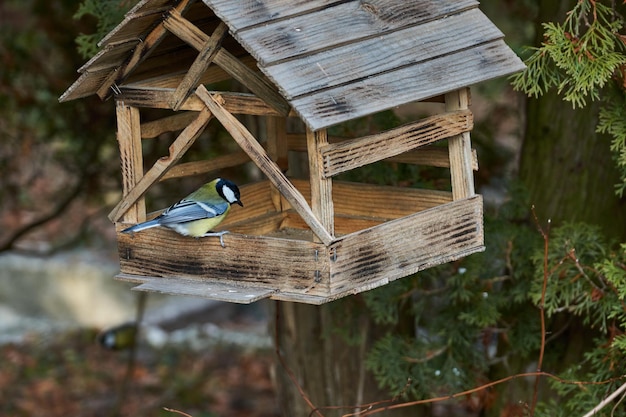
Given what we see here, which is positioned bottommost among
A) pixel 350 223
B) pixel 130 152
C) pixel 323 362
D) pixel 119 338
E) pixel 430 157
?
pixel 119 338

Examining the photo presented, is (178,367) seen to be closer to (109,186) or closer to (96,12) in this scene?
(109,186)

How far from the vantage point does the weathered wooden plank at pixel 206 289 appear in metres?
2.53

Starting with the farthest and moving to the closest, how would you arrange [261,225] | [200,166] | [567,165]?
[567,165] → [261,225] → [200,166]

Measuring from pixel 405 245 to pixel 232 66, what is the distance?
76 cm

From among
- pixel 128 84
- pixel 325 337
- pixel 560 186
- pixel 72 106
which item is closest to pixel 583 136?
pixel 560 186

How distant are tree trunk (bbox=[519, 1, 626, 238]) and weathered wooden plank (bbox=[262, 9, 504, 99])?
1087 mm

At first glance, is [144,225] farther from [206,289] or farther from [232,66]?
[232,66]

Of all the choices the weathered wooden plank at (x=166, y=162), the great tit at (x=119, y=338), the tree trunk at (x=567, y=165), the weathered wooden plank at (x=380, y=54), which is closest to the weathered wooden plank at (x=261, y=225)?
the weathered wooden plank at (x=166, y=162)

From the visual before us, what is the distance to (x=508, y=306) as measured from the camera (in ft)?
13.0

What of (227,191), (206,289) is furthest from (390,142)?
(206,289)

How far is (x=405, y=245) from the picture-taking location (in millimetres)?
2734

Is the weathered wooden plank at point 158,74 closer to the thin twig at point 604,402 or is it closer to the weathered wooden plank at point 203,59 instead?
the weathered wooden plank at point 203,59

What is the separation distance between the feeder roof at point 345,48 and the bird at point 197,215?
0.47 m

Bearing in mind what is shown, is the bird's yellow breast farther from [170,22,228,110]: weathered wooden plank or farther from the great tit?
the great tit
